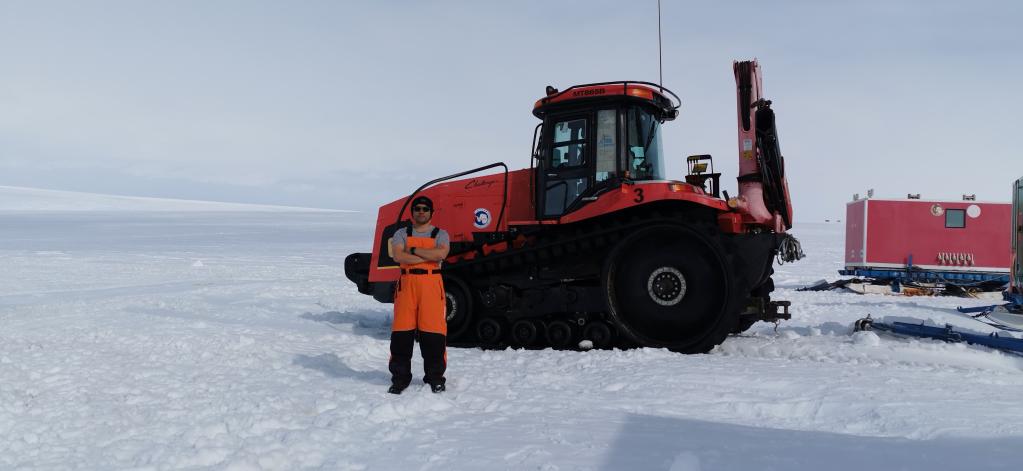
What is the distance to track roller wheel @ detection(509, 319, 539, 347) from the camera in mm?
7625

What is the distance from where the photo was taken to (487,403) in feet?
15.9

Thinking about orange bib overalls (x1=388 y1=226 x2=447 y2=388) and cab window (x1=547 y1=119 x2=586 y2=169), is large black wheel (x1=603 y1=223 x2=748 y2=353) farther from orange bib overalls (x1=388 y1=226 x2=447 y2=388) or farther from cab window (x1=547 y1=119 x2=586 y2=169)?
orange bib overalls (x1=388 y1=226 x2=447 y2=388)

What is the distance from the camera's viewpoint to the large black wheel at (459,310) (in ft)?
25.9

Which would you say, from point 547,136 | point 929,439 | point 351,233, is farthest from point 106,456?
point 351,233

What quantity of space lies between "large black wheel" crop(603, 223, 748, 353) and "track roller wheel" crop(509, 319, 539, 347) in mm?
887

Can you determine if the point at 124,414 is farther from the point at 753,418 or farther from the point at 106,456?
the point at 753,418

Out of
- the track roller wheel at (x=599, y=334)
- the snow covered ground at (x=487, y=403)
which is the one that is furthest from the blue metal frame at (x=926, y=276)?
the track roller wheel at (x=599, y=334)

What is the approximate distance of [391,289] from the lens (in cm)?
847

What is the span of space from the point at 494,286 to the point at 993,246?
555 inches

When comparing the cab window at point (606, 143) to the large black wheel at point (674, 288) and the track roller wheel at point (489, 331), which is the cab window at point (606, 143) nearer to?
the large black wheel at point (674, 288)

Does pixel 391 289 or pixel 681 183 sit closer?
pixel 681 183

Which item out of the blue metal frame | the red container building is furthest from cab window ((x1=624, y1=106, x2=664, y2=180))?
the blue metal frame

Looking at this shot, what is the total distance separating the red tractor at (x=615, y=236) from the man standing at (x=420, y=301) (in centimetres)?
241

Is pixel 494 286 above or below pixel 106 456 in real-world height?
above
